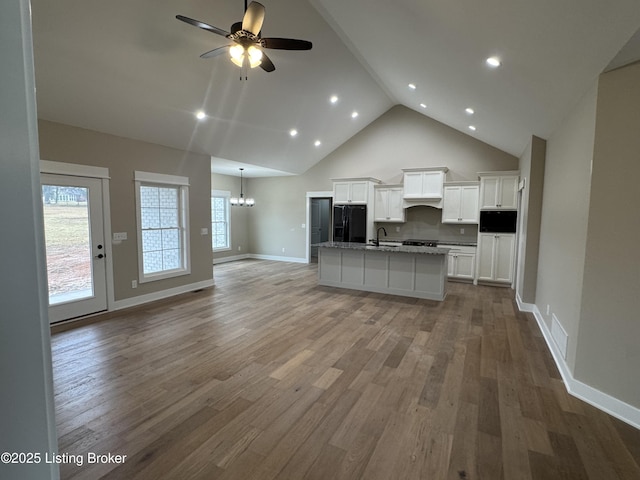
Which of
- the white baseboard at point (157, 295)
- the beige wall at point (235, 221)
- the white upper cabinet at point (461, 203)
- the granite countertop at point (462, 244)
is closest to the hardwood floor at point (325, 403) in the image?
the white baseboard at point (157, 295)

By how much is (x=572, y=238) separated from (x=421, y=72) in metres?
3.00

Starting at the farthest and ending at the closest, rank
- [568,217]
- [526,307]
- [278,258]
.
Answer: [278,258]
[526,307]
[568,217]

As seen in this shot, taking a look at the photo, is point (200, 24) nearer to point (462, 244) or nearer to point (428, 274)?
point (428, 274)

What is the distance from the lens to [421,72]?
4.59m

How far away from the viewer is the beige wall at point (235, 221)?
940cm

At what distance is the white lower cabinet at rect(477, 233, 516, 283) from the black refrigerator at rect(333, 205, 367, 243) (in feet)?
8.74

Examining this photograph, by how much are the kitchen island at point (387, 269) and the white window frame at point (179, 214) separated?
2.60 metres

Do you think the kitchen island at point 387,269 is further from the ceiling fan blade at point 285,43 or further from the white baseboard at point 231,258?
the white baseboard at point 231,258

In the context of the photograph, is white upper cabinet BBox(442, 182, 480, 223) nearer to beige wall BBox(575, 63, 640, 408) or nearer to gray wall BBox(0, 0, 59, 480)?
beige wall BBox(575, 63, 640, 408)

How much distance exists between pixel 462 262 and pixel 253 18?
6139 millimetres

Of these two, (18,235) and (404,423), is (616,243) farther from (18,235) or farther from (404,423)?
(18,235)

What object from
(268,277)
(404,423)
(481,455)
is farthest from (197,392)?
(268,277)

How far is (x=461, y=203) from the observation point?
7051 millimetres

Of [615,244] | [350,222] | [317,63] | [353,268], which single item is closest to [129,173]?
[317,63]
